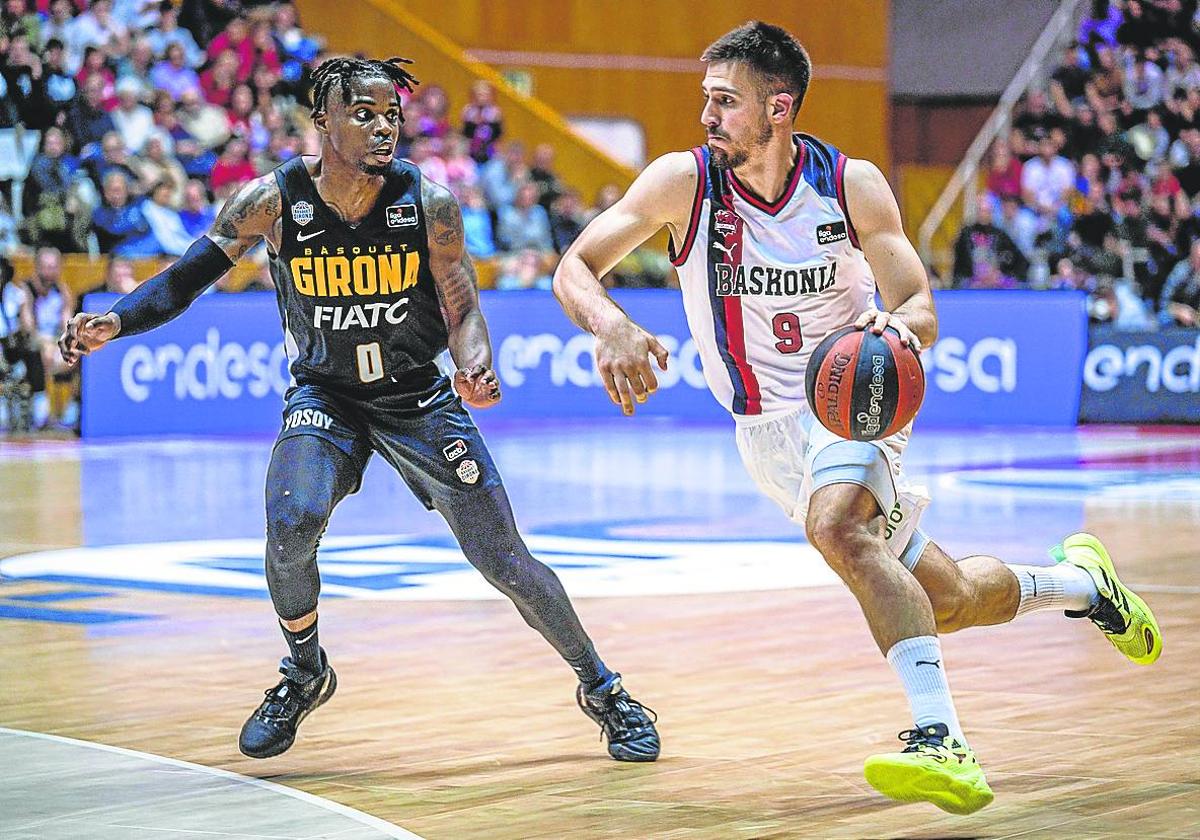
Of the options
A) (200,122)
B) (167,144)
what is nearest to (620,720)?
(167,144)

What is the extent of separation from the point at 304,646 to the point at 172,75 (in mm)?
16055

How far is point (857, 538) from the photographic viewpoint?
549cm

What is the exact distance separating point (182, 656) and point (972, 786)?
12.8ft

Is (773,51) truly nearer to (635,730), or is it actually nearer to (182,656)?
(635,730)

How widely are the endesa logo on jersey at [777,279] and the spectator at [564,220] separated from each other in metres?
16.1

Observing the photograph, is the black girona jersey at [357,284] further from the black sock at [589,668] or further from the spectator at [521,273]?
the spectator at [521,273]

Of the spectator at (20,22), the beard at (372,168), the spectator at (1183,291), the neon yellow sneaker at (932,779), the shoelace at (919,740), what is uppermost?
the spectator at (20,22)

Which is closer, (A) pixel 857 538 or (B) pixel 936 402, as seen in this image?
(A) pixel 857 538

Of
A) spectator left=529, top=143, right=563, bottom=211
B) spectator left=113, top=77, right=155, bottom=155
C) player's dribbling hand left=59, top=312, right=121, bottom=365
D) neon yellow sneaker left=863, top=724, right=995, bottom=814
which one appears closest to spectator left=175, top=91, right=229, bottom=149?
spectator left=113, top=77, right=155, bottom=155

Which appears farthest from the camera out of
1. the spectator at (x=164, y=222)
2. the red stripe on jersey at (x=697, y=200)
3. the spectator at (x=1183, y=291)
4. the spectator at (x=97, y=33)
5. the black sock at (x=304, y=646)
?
the spectator at (x=1183, y=291)

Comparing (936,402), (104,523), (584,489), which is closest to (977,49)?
(936,402)

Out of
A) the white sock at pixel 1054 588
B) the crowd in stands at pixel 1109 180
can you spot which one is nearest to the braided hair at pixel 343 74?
the white sock at pixel 1054 588

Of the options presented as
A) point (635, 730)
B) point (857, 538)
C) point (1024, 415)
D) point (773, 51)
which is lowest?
point (1024, 415)

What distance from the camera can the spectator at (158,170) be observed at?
19.6 metres
